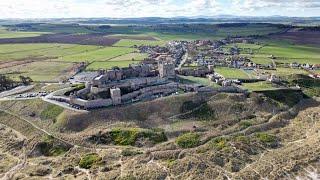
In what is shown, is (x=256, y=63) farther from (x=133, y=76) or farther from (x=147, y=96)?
(x=147, y=96)

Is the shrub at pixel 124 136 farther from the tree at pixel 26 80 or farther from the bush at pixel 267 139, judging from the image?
the tree at pixel 26 80

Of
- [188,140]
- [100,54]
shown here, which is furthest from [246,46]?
[188,140]

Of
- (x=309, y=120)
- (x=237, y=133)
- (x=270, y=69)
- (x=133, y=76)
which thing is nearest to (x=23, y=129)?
(x=133, y=76)

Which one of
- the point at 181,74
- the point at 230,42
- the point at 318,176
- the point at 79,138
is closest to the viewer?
the point at 318,176

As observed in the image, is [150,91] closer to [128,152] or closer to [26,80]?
[128,152]

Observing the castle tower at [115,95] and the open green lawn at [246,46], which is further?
the open green lawn at [246,46]

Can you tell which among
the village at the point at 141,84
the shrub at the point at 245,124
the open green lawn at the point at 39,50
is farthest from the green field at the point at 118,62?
the shrub at the point at 245,124

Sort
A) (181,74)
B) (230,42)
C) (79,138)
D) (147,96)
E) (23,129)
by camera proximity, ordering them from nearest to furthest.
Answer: (79,138), (23,129), (147,96), (181,74), (230,42)
